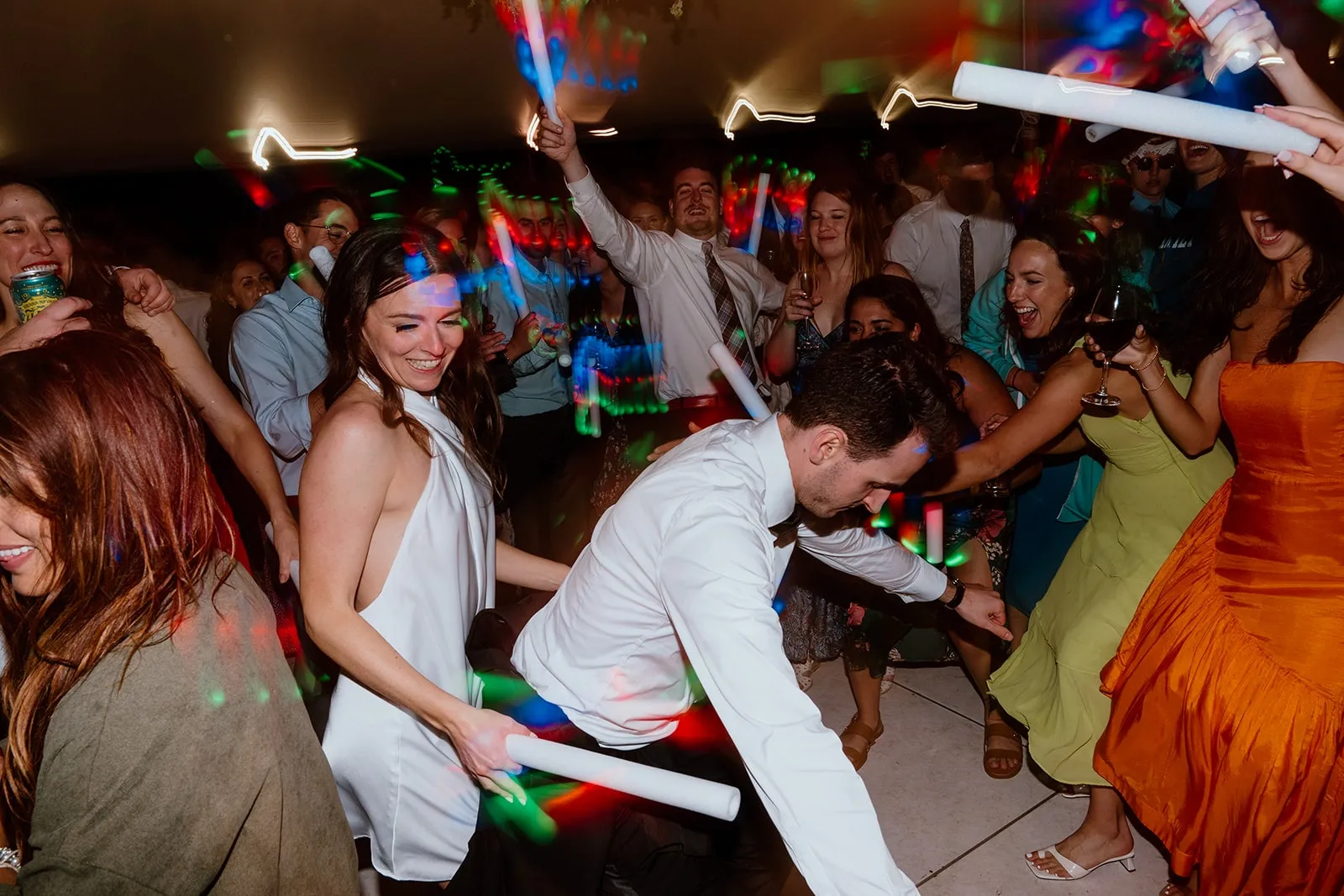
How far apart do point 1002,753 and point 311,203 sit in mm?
3047

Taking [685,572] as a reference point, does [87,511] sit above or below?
above

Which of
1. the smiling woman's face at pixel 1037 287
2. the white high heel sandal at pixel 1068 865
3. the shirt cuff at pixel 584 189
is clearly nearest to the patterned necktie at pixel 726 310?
the shirt cuff at pixel 584 189

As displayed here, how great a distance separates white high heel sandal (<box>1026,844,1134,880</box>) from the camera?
225cm

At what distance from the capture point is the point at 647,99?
745 cm

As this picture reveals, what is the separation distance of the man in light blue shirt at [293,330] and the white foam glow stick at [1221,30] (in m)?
2.58

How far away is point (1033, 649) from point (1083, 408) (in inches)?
29.5

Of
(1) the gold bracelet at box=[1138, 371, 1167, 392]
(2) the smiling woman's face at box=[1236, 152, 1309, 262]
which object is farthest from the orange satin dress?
(2) the smiling woman's face at box=[1236, 152, 1309, 262]

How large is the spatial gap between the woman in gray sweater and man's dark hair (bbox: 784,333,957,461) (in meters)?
0.98

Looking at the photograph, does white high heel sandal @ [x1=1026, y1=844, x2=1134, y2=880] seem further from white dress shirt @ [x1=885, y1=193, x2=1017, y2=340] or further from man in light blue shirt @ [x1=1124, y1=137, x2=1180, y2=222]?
man in light blue shirt @ [x1=1124, y1=137, x2=1180, y2=222]

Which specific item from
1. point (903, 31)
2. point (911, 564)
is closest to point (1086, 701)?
point (911, 564)

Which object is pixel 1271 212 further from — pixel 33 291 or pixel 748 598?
pixel 33 291

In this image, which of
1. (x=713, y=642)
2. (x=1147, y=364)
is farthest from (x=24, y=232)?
(x=1147, y=364)

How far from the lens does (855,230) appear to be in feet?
11.0

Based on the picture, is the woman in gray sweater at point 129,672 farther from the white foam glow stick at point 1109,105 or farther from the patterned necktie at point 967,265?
the patterned necktie at point 967,265
